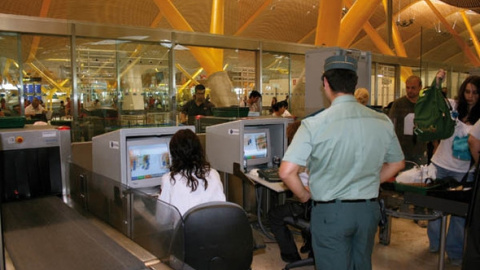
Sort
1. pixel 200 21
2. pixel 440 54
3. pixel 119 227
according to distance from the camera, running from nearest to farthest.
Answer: pixel 119 227
pixel 440 54
pixel 200 21

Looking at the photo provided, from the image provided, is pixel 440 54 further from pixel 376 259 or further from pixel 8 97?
pixel 8 97

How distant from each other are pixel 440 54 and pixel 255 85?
6304mm

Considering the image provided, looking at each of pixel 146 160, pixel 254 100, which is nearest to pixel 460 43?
pixel 254 100

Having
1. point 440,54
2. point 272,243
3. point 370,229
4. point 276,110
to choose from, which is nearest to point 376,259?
point 272,243

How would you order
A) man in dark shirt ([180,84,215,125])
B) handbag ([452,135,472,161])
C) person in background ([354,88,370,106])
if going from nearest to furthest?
1. handbag ([452,135,472,161])
2. person in background ([354,88,370,106])
3. man in dark shirt ([180,84,215,125])

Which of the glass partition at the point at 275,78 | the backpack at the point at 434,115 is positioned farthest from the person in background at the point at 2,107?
the backpack at the point at 434,115

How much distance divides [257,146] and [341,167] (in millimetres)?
2410

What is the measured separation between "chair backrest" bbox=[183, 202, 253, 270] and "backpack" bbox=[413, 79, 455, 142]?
2.29 m

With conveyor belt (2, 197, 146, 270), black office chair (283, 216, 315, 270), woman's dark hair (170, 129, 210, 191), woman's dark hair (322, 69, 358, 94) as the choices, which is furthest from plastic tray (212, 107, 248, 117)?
woman's dark hair (322, 69, 358, 94)

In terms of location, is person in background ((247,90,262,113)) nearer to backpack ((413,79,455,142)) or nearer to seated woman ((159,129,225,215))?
backpack ((413,79,455,142))

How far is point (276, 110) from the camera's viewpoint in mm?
7469

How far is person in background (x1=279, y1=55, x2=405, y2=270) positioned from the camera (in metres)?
2.08

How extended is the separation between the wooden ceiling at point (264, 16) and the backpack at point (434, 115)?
A: 220 inches

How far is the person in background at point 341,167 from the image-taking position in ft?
6.83
